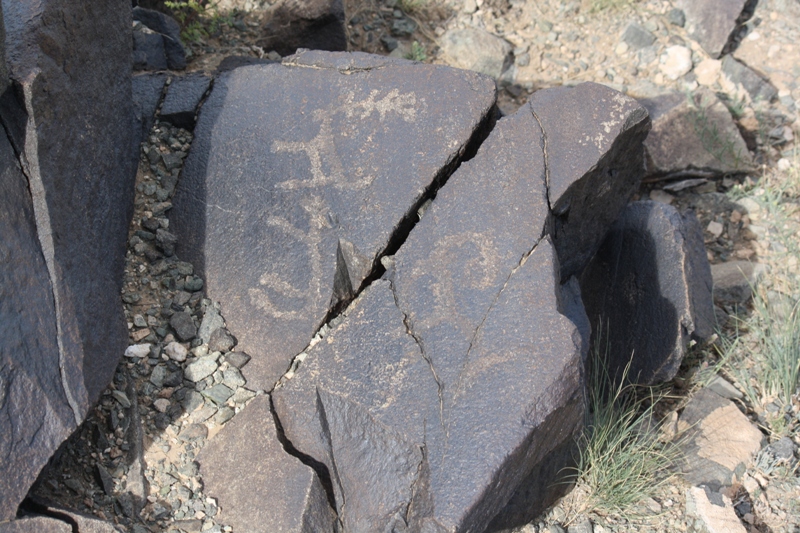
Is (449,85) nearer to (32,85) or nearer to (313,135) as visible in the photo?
(313,135)

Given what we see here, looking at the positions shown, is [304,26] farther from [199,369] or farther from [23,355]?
[23,355]

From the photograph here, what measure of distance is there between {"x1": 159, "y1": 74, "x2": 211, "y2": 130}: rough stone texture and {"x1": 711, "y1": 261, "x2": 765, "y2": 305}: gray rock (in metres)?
2.29

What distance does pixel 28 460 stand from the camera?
1939 millimetres

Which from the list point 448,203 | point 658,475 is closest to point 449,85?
point 448,203

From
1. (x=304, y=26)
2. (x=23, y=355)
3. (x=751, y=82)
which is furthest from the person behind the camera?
(x=751, y=82)

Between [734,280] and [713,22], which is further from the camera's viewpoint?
[713,22]

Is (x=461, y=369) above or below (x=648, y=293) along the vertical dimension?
above

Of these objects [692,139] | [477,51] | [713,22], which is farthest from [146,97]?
[713,22]

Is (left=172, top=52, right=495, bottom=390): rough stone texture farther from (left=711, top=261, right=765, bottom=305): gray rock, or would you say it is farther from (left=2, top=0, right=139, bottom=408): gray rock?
(left=711, top=261, right=765, bottom=305): gray rock

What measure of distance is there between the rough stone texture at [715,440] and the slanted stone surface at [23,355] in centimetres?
203

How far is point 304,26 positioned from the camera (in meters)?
3.73

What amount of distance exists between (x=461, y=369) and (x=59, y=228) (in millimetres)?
1188

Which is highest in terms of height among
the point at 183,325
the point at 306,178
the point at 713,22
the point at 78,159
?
the point at 78,159

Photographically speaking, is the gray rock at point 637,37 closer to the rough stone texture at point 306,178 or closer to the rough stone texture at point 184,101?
the rough stone texture at point 306,178
